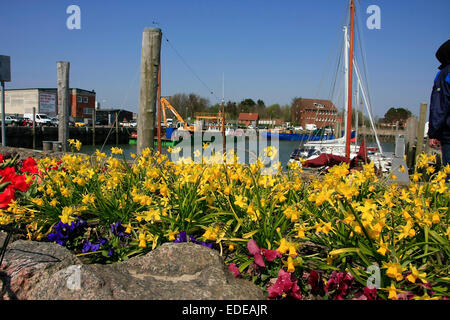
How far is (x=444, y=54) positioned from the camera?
3.81m

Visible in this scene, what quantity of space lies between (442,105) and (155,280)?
11.9 feet

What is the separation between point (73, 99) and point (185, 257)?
2572 inches

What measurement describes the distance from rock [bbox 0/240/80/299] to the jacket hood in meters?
4.21

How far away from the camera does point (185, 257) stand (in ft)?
5.98

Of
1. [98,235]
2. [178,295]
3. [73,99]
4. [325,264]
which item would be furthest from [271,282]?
[73,99]

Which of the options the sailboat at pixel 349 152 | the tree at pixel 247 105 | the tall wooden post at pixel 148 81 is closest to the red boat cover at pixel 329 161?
the sailboat at pixel 349 152

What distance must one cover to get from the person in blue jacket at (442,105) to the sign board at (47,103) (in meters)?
62.1

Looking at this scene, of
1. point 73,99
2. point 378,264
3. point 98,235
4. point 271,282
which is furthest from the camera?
point 73,99

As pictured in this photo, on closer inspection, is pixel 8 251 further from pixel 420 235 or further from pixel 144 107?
pixel 144 107

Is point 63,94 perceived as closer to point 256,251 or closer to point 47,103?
point 256,251

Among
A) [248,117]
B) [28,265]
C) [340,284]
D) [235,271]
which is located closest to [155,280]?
[235,271]

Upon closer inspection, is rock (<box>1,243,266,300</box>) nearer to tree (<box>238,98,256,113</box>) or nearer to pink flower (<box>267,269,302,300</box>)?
pink flower (<box>267,269,302,300</box>)

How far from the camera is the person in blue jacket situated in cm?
370
